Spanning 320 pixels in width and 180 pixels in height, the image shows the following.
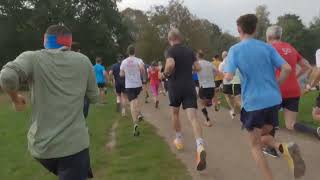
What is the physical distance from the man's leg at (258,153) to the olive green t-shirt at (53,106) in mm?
2344

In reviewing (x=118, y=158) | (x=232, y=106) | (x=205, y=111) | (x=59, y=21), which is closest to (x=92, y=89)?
(x=118, y=158)

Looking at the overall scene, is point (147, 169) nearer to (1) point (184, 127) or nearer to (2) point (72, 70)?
(2) point (72, 70)

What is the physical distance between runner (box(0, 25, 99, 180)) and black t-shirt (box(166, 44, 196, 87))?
421 cm

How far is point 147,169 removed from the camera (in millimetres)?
7980

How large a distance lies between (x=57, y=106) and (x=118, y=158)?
4783 mm

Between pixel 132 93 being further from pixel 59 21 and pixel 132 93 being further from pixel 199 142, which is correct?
pixel 59 21

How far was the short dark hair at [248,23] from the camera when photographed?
6.14 meters

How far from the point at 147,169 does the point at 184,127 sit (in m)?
4.81

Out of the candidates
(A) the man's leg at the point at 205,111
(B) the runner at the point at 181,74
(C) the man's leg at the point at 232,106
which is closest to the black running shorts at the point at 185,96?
(B) the runner at the point at 181,74

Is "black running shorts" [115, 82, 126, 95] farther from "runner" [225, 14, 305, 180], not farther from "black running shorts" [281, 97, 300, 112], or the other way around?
"runner" [225, 14, 305, 180]

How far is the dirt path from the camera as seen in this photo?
7.36 meters

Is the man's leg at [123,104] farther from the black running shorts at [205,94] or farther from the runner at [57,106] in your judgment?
the runner at [57,106]

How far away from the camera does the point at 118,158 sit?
29.9 ft

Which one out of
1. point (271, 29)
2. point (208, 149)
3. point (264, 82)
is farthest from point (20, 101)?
point (208, 149)
